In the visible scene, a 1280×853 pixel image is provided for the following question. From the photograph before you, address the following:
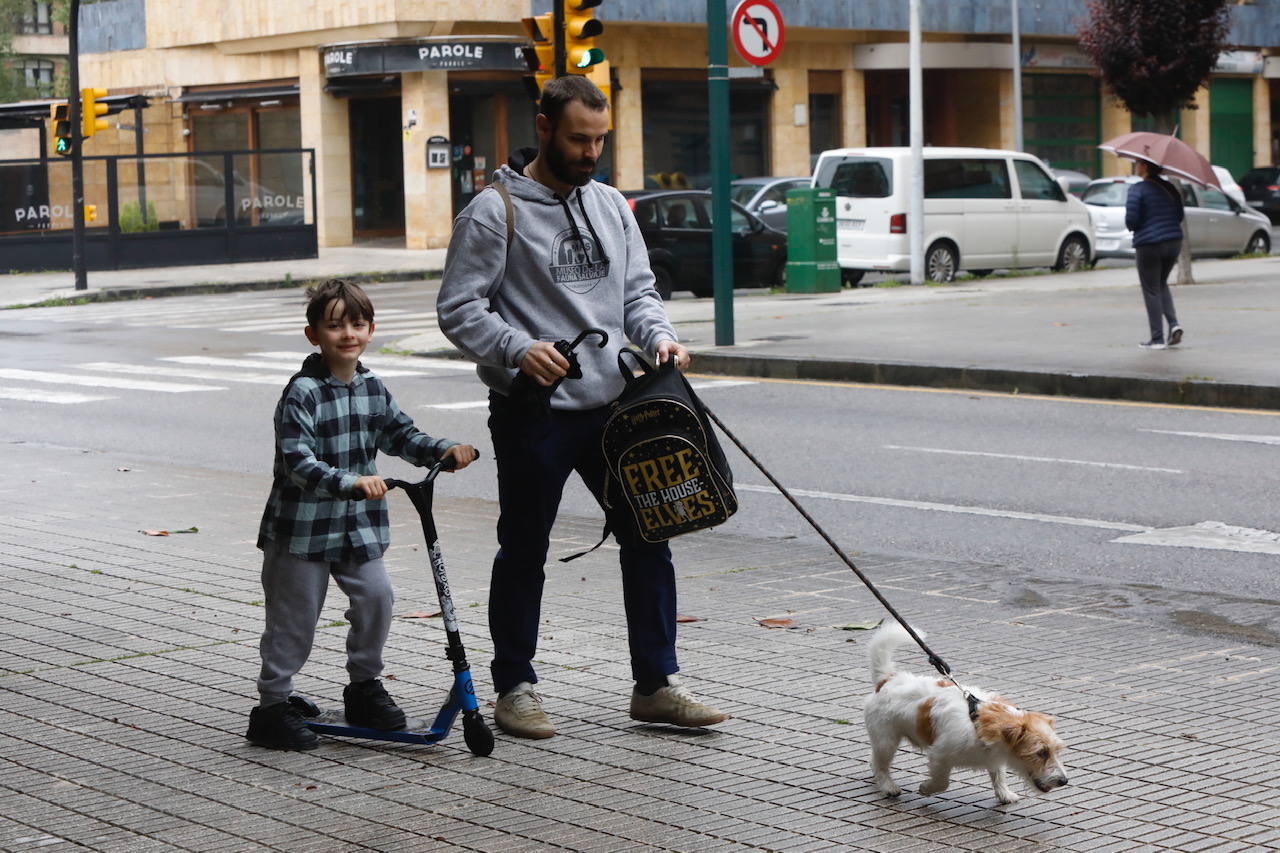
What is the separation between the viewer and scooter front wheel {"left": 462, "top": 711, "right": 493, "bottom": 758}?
16.1 ft

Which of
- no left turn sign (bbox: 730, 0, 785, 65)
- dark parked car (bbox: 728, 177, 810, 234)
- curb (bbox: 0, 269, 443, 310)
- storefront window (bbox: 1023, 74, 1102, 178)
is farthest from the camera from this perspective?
storefront window (bbox: 1023, 74, 1102, 178)

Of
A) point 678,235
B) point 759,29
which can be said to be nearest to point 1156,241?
point 759,29

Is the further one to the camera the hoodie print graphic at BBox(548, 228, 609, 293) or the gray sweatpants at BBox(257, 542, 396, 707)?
the hoodie print graphic at BBox(548, 228, 609, 293)

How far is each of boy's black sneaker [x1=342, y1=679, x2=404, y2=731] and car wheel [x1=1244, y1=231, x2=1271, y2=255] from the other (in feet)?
94.8

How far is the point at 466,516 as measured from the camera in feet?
30.2

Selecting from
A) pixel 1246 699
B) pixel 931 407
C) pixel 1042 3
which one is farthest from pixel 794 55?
pixel 1246 699

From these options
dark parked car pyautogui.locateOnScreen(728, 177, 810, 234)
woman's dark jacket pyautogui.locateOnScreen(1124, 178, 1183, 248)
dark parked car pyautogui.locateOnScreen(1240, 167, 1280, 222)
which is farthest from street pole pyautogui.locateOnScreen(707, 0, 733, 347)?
dark parked car pyautogui.locateOnScreen(1240, 167, 1280, 222)

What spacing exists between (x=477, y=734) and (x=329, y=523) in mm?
699

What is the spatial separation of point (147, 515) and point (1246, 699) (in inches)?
228

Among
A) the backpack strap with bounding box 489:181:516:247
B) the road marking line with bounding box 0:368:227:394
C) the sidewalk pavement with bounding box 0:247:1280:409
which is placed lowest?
the road marking line with bounding box 0:368:227:394

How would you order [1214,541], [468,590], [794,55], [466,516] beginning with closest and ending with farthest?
[468,590] < [1214,541] < [466,516] < [794,55]

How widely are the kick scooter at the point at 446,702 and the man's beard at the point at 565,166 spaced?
2.87 feet

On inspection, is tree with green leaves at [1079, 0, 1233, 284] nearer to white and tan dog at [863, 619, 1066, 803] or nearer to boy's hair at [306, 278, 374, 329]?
boy's hair at [306, 278, 374, 329]

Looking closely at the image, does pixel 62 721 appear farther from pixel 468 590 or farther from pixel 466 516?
pixel 466 516
